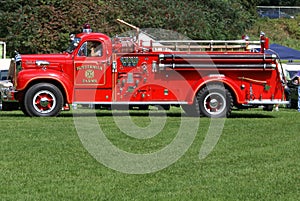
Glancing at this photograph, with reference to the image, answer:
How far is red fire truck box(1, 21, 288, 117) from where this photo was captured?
21.1 meters

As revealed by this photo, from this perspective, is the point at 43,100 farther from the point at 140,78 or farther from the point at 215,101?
the point at 215,101

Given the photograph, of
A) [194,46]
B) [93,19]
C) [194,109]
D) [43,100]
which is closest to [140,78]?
[194,109]

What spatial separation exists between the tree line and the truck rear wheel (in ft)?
86.7

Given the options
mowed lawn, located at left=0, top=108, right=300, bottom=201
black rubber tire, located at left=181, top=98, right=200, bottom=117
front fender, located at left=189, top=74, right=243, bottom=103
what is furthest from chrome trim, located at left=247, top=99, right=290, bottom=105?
mowed lawn, located at left=0, top=108, right=300, bottom=201

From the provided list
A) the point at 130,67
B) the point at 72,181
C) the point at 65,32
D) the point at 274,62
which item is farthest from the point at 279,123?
the point at 65,32

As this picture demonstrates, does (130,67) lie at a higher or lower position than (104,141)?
higher

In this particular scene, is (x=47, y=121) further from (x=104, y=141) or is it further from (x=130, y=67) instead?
(x=104, y=141)

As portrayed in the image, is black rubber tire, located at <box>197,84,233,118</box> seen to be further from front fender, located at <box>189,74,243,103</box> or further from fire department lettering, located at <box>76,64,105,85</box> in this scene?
fire department lettering, located at <box>76,64,105,85</box>

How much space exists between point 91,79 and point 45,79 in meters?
1.18

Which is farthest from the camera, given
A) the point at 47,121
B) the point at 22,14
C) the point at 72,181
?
the point at 22,14

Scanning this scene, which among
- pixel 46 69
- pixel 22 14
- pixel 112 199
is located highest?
pixel 22 14

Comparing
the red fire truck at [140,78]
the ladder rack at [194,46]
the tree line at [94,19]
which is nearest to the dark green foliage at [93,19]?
the tree line at [94,19]

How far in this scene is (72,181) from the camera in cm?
1110

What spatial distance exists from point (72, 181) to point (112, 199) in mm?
1311
